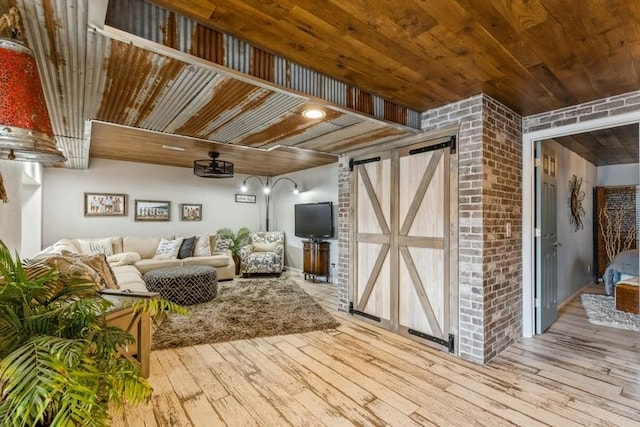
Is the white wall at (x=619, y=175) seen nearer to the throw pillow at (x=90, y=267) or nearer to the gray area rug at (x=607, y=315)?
the gray area rug at (x=607, y=315)

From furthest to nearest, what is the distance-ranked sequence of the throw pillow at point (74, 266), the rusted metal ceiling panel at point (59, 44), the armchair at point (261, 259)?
1. the armchair at point (261, 259)
2. the throw pillow at point (74, 266)
3. the rusted metal ceiling panel at point (59, 44)

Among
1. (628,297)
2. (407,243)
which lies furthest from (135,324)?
(628,297)

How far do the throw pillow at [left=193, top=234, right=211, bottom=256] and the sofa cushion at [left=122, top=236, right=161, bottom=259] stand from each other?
0.76 metres

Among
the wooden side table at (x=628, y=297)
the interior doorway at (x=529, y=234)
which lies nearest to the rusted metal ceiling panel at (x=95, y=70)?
the interior doorway at (x=529, y=234)

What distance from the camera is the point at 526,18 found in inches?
65.2

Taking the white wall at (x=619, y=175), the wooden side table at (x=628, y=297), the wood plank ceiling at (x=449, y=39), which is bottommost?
the wooden side table at (x=628, y=297)

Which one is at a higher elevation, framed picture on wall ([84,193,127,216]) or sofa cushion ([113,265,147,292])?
framed picture on wall ([84,193,127,216])

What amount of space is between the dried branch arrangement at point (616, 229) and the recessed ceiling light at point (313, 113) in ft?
21.7

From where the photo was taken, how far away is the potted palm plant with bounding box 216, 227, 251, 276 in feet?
22.5

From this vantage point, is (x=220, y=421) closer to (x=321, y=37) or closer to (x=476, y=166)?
(x=321, y=37)

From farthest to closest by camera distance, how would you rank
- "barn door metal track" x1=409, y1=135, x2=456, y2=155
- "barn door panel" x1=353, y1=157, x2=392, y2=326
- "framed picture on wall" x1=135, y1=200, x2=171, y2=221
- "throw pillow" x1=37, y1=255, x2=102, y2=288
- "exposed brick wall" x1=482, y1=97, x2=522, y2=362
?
"framed picture on wall" x1=135, y1=200, x2=171, y2=221 < "barn door panel" x1=353, y1=157, x2=392, y2=326 < "barn door metal track" x1=409, y1=135, x2=456, y2=155 < "exposed brick wall" x1=482, y1=97, x2=522, y2=362 < "throw pillow" x1=37, y1=255, x2=102, y2=288

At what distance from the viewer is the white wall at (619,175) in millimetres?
5788

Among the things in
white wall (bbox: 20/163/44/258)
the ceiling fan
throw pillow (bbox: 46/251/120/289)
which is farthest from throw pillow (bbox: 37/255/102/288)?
white wall (bbox: 20/163/44/258)

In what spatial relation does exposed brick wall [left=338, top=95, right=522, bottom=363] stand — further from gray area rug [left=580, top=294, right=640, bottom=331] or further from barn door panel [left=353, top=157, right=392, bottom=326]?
gray area rug [left=580, top=294, right=640, bottom=331]
